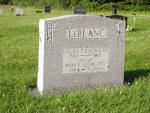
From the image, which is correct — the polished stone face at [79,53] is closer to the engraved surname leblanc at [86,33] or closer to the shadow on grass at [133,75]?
the engraved surname leblanc at [86,33]

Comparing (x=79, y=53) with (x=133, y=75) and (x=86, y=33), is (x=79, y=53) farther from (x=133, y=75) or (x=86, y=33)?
(x=133, y=75)

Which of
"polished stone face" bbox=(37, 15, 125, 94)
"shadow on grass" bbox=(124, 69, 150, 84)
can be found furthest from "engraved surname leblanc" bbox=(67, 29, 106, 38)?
"shadow on grass" bbox=(124, 69, 150, 84)

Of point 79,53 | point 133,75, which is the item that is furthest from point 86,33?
point 133,75

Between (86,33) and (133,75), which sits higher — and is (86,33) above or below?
above

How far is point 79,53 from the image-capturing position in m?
7.54

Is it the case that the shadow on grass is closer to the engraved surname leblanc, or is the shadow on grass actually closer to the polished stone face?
the polished stone face

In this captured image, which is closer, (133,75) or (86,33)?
(86,33)

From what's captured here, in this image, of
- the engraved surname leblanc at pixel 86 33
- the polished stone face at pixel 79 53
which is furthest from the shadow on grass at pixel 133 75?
the engraved surname leblanc at pixel 86 33

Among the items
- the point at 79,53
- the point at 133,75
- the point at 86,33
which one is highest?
the point at 86,33

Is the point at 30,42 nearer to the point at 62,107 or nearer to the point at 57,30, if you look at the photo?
the point at 57,30

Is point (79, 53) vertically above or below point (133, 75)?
above

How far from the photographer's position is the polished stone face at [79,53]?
7289 mm

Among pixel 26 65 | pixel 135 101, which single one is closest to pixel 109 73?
pixel 135 101

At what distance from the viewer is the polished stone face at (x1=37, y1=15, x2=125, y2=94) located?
729 centimetres
